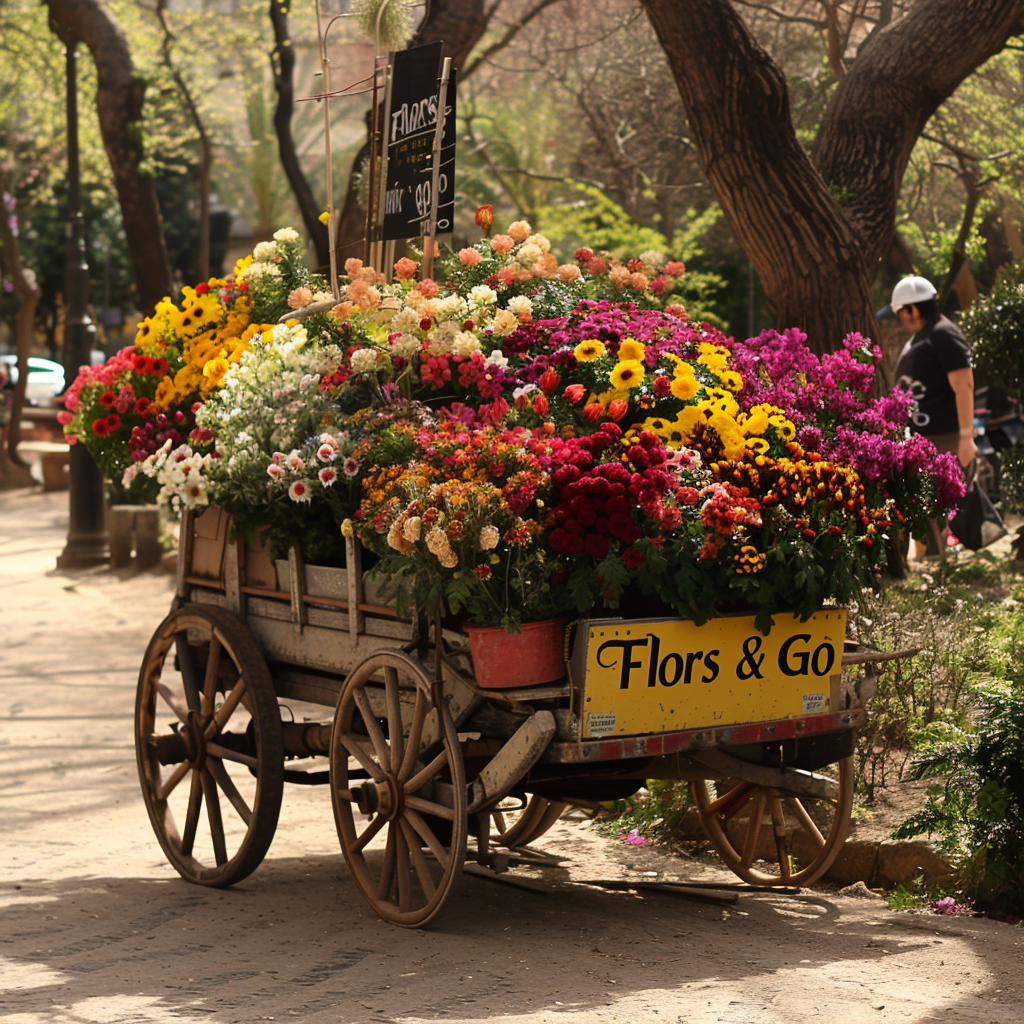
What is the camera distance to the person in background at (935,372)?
8.47m

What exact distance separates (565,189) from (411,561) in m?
22.9

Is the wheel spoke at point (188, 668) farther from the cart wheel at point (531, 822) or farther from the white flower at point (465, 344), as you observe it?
the white flower at point (465, 344)

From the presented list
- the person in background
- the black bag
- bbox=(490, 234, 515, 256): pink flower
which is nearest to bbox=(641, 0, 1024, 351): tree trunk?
the person in background

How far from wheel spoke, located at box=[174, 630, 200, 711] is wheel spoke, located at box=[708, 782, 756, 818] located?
6.26 ft

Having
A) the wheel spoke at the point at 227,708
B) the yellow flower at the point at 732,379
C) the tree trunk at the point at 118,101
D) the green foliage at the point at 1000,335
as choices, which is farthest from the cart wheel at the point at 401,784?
the tree trunk at the point at 118,101

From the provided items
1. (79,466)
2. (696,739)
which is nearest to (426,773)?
(696,739)

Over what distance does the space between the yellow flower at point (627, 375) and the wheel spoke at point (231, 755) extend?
175 centimetres

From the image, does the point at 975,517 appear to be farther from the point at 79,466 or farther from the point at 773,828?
the point at 79,466

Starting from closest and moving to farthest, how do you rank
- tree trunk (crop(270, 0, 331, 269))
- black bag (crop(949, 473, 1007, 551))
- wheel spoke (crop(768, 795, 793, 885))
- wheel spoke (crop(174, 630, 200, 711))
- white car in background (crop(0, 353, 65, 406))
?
wheel spoke (crop(768, 795, 793, 885)) → wheel spoke (crop(174, 630, 200, 711)) → black bag (crop(949, 473, 1007, 551)) → tree trunk (crop(270, 0, 331, 269)) → white car in background (crop(0, 353, 65, 406))

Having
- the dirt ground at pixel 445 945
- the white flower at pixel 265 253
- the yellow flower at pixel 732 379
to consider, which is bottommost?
the dirt ground at pixel 445 945

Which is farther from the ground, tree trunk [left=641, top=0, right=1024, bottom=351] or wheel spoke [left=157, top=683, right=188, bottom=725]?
tree trunk [left=641, top=0, right=1024, bottom=351]

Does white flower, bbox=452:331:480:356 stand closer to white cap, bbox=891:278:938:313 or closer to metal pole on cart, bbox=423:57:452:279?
metal pole on cart, bbox=423:57:452:279

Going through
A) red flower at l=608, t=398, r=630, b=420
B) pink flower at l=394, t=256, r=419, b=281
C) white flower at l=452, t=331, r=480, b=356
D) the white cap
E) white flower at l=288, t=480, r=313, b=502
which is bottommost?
white flower at l=288, t=480, r=313, b=502

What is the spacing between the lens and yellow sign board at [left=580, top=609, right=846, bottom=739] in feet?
13.8
